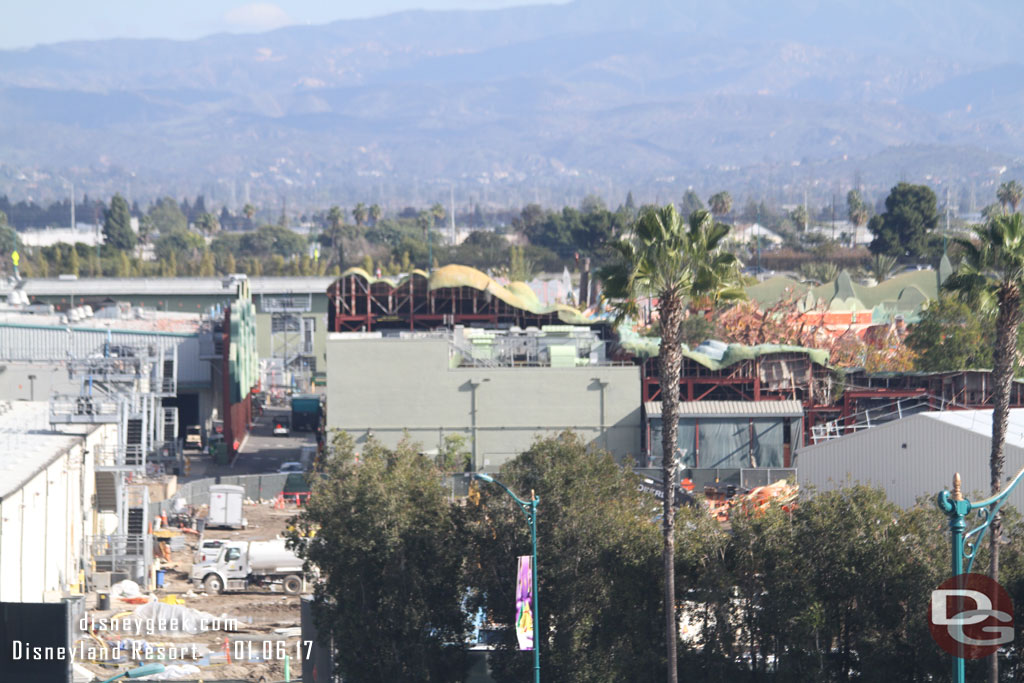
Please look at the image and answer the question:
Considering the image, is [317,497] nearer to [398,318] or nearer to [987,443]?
[987,443]

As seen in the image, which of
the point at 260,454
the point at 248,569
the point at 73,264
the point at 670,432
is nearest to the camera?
the point at 670,432

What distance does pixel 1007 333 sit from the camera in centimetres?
Answer: 2895

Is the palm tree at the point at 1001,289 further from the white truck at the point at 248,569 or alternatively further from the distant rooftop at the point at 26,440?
the white truck at the point at 248,569

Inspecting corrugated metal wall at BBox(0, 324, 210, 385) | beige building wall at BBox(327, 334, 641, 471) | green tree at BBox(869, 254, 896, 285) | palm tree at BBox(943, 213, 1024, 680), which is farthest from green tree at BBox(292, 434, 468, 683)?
green tree at BBox(869, 254, 896, 285)

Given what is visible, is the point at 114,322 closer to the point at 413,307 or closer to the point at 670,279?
the point at 413,307

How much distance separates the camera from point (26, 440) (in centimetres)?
4884

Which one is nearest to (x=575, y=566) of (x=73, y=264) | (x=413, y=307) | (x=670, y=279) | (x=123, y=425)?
(x=670, y=279)

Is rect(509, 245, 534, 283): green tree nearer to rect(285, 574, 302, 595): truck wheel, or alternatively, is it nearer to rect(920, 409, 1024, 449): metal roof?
rect(285, 574, 302, 595): truck wheel

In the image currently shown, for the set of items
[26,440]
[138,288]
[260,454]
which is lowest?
[260,454]

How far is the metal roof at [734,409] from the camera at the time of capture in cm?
6619

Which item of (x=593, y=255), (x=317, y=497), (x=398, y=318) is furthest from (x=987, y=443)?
(x=593, y=255)

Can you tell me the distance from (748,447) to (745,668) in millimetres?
37005

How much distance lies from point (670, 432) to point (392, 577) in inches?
281

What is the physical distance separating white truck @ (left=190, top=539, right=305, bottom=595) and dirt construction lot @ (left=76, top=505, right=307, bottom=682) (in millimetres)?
430
